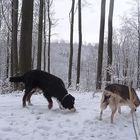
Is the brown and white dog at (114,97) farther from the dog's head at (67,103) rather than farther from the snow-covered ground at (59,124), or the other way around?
the dog's head at (67,103)

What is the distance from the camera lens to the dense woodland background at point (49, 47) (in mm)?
15688

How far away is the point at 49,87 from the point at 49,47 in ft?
93.2

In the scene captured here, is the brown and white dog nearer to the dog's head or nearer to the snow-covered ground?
the snow-covered ground

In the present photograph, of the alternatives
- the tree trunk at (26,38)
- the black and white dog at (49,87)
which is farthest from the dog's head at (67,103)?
the tree trunk at (26,38)

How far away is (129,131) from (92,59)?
3121 inches

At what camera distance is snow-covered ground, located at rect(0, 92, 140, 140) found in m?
7.60

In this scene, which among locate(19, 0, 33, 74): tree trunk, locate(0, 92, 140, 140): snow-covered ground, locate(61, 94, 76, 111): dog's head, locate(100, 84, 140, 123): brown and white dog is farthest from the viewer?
locate(19, 0, 33, 74): tree trunk

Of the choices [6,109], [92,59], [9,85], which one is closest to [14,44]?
[9,85]

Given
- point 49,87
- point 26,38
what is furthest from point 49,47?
point 49,87

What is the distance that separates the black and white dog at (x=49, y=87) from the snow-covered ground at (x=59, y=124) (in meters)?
0.24

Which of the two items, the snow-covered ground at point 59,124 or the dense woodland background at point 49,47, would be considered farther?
the dense woodland background at point 49,47

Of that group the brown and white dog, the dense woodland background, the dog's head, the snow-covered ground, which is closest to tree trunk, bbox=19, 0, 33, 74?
the dense woodland background

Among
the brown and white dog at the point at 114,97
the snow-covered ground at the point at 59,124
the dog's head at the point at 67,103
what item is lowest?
the snow-covered ground at the point at 59,124

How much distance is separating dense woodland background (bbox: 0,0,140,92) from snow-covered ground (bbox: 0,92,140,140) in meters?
1.09
